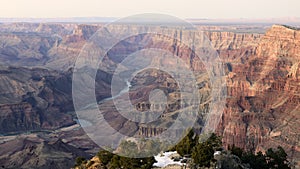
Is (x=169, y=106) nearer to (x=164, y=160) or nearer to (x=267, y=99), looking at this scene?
(x=267, y=99)

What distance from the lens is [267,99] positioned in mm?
91125

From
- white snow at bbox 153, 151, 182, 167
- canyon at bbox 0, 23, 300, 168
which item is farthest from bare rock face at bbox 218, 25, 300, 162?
white snow at bbox 153, 151, 182, 167

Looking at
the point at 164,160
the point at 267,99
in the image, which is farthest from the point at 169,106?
the point at 164,160

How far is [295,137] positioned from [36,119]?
7985 centimetres

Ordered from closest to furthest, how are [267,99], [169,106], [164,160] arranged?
[164,160], [169,106], [267,99]

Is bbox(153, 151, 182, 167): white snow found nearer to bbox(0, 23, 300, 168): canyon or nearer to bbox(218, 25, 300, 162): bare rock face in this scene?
bbox(0, 23, 300, 168): canyon

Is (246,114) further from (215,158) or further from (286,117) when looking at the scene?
(215,158)

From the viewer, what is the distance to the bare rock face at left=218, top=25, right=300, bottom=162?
74.6 metres

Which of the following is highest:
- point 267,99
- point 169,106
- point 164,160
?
point 164,160

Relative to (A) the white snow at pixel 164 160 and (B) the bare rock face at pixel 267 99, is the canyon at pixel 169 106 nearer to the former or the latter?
(B) the bare rock face at pixel 267 99

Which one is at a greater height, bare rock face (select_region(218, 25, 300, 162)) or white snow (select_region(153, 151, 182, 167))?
white snow (select_region(153, 151, 182, 167))

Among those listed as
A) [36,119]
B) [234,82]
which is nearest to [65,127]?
[36,119]

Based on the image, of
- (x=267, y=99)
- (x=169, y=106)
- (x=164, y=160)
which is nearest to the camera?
(x=164, y=160)

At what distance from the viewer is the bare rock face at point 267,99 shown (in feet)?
245
